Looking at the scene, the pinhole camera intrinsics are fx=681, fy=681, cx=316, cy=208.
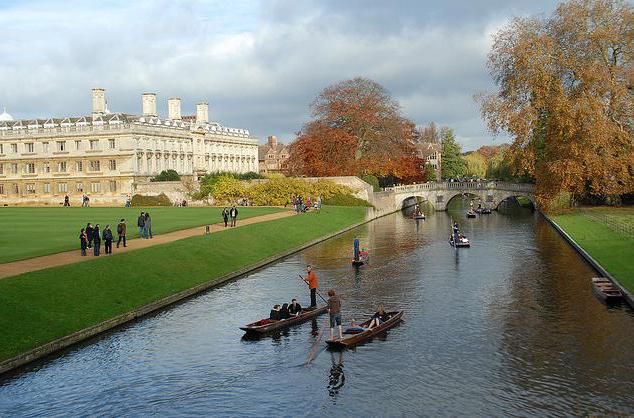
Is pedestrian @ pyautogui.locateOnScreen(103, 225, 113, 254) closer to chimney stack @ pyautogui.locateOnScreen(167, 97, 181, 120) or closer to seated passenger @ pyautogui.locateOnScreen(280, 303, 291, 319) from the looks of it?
seated passenger @ pyautogui.locateOnScreen(280, 303, 291, 319)

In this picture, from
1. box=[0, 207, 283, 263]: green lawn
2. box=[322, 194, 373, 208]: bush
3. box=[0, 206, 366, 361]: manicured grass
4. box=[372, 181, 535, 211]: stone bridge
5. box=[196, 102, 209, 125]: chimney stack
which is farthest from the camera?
box=[196, 102, 209, 125]: chimney stack

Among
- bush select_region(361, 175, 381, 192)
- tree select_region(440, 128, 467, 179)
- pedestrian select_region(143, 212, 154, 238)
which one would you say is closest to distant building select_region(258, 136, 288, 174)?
tree select_region(440, 128, 467, 179)

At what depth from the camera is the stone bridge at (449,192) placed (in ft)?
331

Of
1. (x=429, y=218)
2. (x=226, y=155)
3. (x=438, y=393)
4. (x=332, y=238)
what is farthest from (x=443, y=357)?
(x=226, y=155)

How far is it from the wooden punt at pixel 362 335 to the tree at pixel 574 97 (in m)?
47.0

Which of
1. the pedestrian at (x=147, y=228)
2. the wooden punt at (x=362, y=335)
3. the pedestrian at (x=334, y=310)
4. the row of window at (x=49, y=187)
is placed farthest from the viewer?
the row of window at (x=49, y=187)

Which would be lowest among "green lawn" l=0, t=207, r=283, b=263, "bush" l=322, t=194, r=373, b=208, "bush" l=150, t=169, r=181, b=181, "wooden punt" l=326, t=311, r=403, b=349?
"wooden punt" l=326, t=311, r=403, b=349

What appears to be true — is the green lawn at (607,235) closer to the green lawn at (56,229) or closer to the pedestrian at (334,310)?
the pedestrian at (334,310)

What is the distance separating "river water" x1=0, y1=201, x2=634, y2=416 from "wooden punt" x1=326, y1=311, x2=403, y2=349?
14.6 inches

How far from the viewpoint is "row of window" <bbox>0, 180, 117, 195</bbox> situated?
104 metres

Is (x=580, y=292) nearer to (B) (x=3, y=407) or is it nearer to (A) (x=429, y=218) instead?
(B) (x=3, y=407)

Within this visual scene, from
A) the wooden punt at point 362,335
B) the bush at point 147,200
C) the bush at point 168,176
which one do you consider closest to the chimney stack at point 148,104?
the bush at point 168,176

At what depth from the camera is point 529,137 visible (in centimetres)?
7488

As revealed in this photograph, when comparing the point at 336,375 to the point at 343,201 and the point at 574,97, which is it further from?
the point at 343,201
